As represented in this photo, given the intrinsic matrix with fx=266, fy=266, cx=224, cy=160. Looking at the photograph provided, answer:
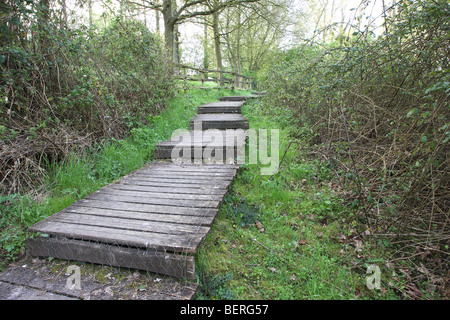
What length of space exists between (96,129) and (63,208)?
1859 mm

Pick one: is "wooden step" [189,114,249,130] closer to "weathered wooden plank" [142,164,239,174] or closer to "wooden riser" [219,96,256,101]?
"weathered wooden plank" [142,164,239,174]

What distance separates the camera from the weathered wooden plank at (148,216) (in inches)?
109

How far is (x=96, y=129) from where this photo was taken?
15.3 ft

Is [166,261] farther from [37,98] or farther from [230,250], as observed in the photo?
[37,98]

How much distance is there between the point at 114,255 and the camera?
2404mm

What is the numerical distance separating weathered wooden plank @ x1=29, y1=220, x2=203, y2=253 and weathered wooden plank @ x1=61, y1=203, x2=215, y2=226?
27 cm

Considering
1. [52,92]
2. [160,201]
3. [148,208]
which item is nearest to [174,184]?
[160,201]

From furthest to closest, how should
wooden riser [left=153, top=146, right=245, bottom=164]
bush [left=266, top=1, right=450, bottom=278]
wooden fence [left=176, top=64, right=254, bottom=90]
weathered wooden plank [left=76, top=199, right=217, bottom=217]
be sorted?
wooden fence [left=176, top=64, right=254, bottom=90]
wooden riser [left=153, top=146, right=245, bottom=164]
weathered wooden plank [left=76, top=199, right=217, bottom=217]
bush [left=266, top=1, right=450, bottom=278]

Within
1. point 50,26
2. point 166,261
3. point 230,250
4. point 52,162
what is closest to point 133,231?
point 166,261

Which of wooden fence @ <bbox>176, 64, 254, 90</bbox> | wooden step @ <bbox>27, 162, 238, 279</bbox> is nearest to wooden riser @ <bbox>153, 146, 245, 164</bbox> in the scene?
wooden step @ <bbox>27, 162, 238, 279</bbox>

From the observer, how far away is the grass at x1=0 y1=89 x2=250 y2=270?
2744 mm

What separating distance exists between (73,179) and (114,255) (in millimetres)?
A: 1765

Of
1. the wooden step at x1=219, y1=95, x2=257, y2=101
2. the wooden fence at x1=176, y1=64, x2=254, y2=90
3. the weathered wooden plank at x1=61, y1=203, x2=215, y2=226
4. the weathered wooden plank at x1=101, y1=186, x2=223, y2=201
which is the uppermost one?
the wooden fence at x1=176, y1=64, x2=254, y2=90

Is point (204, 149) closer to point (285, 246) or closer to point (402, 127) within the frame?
point (285, 246)
